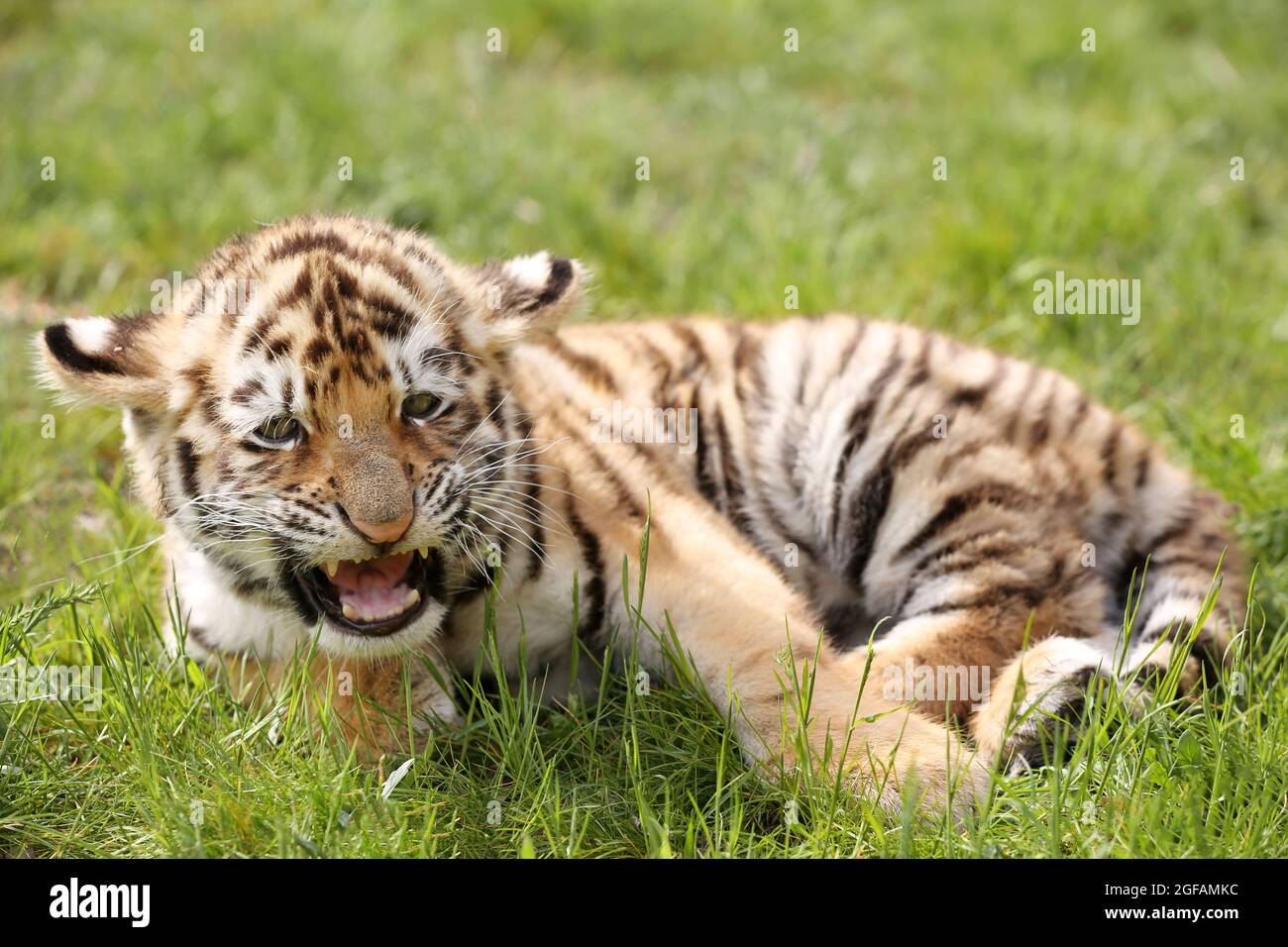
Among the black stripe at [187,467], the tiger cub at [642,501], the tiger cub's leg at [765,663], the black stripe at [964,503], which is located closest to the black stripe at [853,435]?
the tiger cub at [642,501]

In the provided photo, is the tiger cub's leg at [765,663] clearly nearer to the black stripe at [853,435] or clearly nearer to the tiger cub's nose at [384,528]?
the black stripe at [853,435]

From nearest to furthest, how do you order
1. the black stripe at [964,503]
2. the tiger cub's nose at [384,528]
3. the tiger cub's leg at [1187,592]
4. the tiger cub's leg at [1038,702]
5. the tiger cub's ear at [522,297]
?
the tiger cub's nose at [384,528] < the tiger cub's leg at [1038,702] < the tiger cub's ear at [522,297] < the tiger cub's leg at [1187,592] < the black stripe at [964,503]

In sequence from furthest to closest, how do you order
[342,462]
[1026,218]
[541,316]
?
1. [1026,218]
2. [541,316]
3. [342,462]

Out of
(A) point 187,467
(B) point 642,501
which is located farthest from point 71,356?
(B) point 642,501

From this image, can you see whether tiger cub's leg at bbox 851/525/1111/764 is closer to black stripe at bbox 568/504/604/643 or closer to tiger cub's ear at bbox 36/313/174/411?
black stripe at bbox 568/504/604/643

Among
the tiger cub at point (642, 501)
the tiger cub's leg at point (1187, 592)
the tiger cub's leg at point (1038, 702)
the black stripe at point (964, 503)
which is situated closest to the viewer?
the tiger cub at point (642, 501)

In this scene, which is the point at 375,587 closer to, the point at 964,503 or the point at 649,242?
the point at 964,503

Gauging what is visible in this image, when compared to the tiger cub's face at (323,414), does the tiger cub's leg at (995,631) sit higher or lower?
lower

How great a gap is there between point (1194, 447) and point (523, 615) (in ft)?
7.66

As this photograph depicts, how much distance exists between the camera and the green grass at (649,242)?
2.64 meters

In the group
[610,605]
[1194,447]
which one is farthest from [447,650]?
[1194,447]

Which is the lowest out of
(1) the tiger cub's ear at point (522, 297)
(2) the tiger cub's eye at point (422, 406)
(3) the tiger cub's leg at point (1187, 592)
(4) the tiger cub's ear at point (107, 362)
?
(3) the tiger cub's leg at point (1187, 592)

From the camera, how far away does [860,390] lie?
12.1 feet
